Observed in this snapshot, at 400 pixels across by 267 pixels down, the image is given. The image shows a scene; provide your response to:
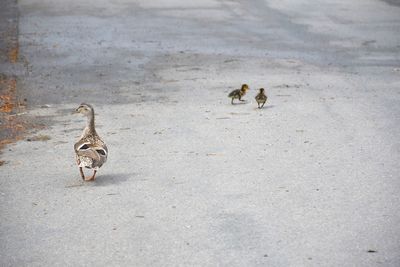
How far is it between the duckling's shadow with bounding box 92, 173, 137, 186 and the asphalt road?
0.10 feet

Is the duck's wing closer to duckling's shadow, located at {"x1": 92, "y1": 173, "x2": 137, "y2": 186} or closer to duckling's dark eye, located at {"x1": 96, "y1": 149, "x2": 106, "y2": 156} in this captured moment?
duckling's dark eye, located at {"x1": 96, "y1": 149, "x2": 106, "y2": 156}

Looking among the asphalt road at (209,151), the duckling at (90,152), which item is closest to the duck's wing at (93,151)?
the duckling at (90,152)

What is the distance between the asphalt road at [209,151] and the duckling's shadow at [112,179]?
0.03m

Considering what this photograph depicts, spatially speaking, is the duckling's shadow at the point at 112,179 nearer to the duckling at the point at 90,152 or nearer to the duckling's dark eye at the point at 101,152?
the duckling at the point at 90,152

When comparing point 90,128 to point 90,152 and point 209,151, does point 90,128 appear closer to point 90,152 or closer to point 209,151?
point 90,152

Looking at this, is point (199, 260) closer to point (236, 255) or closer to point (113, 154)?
point (236, 255)

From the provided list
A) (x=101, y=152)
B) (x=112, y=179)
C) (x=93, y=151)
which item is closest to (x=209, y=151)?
(x=112, y=179)

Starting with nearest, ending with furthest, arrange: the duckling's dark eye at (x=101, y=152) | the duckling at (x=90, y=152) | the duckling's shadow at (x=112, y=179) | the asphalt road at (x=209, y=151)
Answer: the asphalt road at (x=209, y=151), the duckling at (x=90, y=152), the duckling's dark eye at (x=101, y=152), the duckling's shadow at (x=112, y=179)

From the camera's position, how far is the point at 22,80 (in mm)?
17156

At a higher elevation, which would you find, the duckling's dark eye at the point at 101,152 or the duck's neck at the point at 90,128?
the duck's neck at the point at 90,128

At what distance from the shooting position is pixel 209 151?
11.7 m

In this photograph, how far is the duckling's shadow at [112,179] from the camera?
10.3 meters

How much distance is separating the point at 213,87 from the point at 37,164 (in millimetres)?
5966

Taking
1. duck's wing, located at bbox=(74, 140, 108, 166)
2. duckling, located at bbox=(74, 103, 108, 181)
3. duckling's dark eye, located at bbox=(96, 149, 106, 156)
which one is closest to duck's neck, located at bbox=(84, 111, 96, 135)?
duckling, located at bbox=(74, 103, 108, 181)
